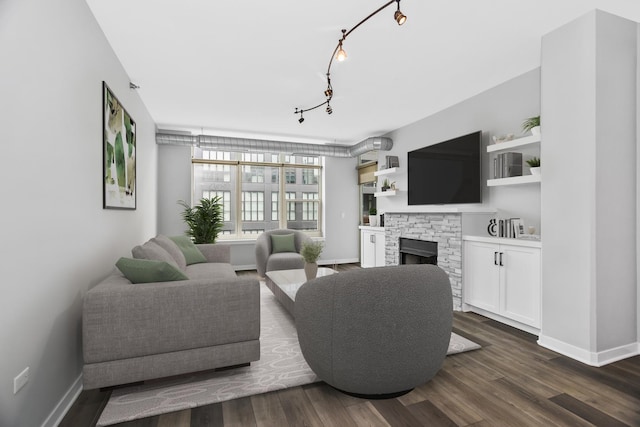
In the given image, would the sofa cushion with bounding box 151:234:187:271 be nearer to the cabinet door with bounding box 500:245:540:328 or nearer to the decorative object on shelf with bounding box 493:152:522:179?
the cabinet door with bounding box 500:245:540:328

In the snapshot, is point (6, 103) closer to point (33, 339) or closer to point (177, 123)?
point (33, 339)

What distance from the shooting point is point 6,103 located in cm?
139

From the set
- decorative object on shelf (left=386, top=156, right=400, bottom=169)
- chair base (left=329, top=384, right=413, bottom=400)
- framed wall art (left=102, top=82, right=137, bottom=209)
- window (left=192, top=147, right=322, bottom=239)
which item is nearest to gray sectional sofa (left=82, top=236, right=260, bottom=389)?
chair base (left=329, top=384, right=413, bottom=400)

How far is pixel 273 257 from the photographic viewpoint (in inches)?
199

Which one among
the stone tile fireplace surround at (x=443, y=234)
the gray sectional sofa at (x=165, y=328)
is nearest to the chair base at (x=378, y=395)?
the gray sectional sofa at (x=165, y=328)

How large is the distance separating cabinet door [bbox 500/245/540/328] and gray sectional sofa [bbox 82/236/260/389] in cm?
260

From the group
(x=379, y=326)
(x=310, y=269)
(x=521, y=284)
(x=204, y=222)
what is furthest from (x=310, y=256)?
(x=204, y=222)

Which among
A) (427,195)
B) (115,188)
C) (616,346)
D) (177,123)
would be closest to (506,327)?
(616,346)

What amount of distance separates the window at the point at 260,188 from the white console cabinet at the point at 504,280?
4005 mm

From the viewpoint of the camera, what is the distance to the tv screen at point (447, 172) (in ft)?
13.2

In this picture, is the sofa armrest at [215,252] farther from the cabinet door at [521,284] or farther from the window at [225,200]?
the cabinet door at [521,284]

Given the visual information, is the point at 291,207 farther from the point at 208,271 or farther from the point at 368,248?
the point at 208,271

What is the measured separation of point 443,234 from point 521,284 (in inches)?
41.6

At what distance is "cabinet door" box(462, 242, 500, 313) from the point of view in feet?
11.2
